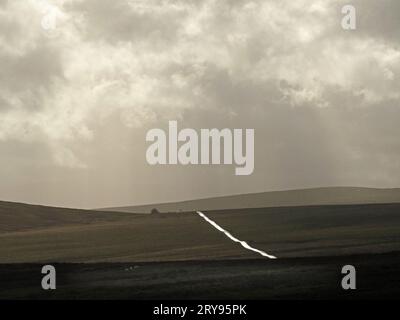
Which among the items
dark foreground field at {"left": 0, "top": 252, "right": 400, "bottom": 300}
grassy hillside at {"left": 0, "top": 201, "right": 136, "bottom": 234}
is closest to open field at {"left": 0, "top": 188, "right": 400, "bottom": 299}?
dark foreground field at {"left": 0, "top": 252, "right": 400, "bottom": 300}

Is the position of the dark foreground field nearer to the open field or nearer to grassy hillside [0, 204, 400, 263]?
the open field

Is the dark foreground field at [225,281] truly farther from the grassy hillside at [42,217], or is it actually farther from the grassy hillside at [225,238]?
the grassy hillside at [42,217]

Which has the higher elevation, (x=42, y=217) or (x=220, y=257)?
(x=42, y=217)

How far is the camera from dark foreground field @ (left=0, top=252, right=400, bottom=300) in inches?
1314

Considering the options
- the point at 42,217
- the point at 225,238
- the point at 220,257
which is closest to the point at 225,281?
the point at 220,257

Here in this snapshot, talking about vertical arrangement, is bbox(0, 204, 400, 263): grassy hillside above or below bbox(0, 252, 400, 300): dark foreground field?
above

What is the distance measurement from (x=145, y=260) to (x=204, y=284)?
1822cm

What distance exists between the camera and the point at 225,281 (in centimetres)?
3750

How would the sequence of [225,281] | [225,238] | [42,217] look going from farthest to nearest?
[42,217], [225,238], [225,281]

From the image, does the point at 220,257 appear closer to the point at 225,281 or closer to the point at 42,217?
the point at 225,281

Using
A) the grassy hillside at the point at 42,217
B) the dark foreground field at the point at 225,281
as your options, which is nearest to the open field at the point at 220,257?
the dark foreground field at the point at 225,281

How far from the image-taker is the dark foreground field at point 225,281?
33.4 meters

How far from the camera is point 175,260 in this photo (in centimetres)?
5256
